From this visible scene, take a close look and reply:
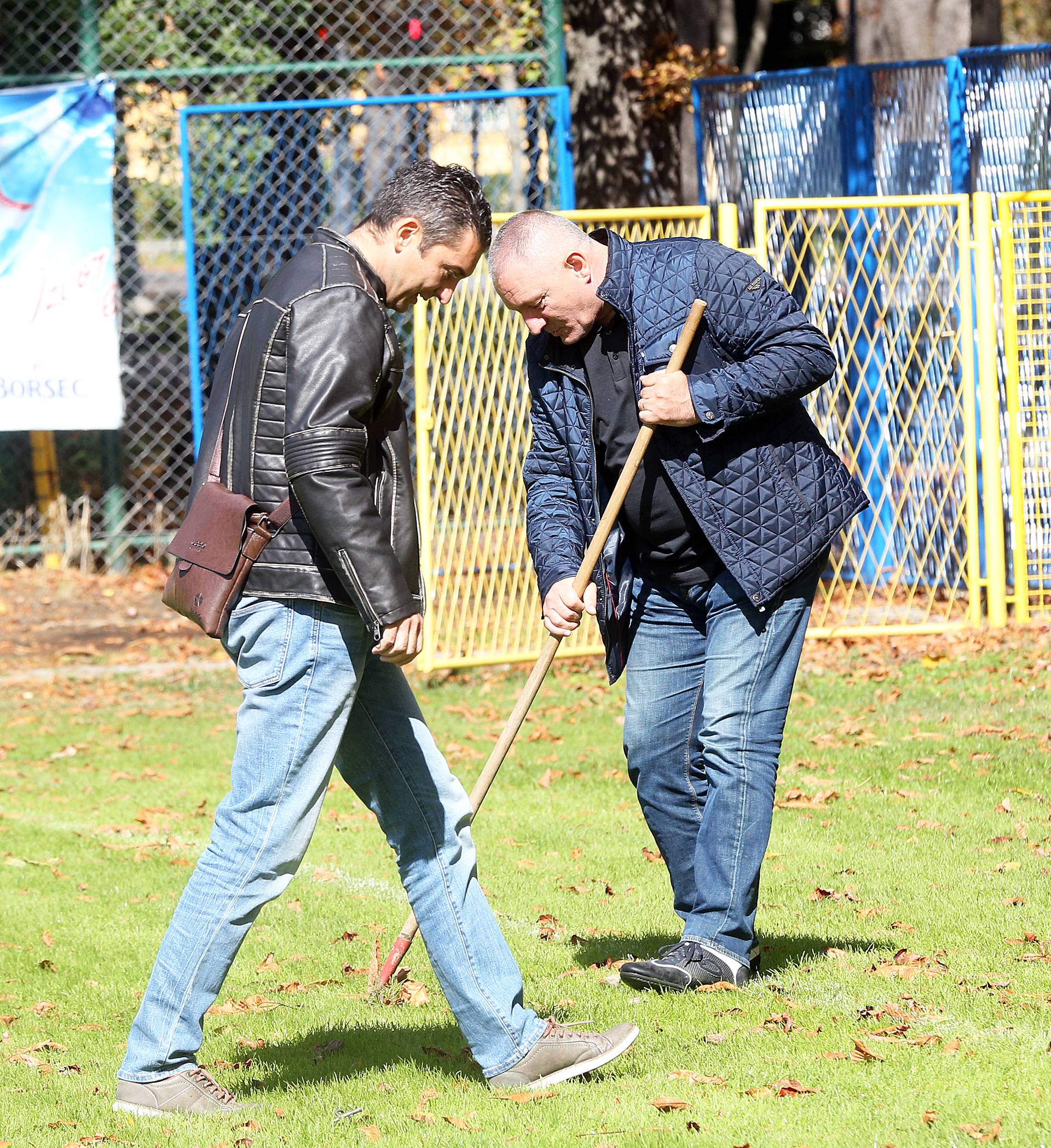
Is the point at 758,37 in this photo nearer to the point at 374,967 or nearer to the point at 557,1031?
the point at 374,967

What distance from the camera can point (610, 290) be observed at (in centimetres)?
434

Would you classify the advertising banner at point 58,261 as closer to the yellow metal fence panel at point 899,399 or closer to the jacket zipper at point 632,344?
the yellow metal fence panel at point 899,399

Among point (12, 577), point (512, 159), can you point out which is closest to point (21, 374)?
point (12, 577)

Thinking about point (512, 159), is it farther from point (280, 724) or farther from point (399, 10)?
point (280, 724)

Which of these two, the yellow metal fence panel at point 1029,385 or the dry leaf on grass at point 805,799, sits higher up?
the yellow metal fence panel at point 1029,385

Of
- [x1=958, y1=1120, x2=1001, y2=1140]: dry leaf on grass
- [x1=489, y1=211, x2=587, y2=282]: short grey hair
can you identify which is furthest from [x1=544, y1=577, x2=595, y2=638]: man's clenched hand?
[x1=958, y1=1120, x2=1001, y2=1140]: dry leaf on grass

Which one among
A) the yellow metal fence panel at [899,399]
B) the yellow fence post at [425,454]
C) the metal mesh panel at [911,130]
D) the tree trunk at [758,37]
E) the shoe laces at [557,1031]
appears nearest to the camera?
the shoe laces at [557,1031]

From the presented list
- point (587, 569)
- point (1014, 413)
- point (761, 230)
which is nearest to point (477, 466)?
point (761, 230)

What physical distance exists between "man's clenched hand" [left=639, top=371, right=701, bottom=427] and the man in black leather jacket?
0.71m

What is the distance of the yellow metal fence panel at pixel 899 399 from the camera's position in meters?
9.60

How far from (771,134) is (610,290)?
6934 millimetres

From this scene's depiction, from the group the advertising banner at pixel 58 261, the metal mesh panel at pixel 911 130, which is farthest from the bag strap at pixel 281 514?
the advertising banner at pixel 58 261

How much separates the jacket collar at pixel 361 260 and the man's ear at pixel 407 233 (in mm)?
75

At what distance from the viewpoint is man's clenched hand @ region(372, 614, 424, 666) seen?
3.48 meters
